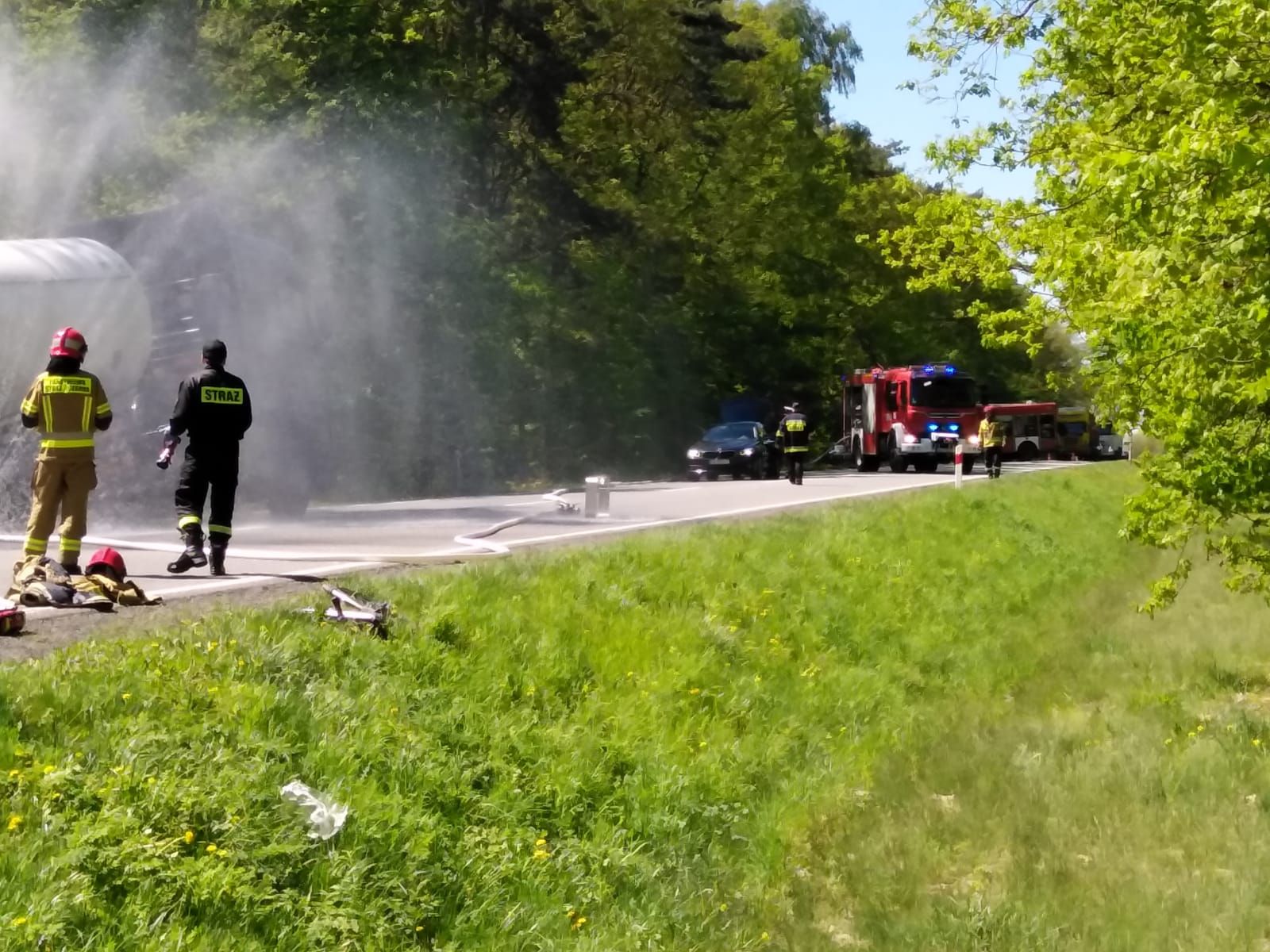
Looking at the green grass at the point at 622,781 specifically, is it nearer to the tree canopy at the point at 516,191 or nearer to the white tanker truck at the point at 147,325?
the white tanker truck at the point at 147,325

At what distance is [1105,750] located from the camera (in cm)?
1077

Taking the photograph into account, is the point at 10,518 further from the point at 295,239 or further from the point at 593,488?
the point at 295,239

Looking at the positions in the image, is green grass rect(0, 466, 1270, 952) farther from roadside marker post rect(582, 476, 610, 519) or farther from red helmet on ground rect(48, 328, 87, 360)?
roadside marker post rect(582, 476, 610, 519)

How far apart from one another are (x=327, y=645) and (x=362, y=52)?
80.4 ft

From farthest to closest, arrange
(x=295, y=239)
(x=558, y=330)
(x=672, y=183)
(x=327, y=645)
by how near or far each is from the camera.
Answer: (x=672, y=183), (x=558, y=330), (x=295, y=239), (x=327, y=645)

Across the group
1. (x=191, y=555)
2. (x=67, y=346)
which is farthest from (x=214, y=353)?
(x=191, y=555)

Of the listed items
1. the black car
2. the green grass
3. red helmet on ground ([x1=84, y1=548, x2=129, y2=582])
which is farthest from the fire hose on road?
the black car

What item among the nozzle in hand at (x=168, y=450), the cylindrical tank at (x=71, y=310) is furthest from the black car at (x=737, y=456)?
the nozzle in hand at (x=168, y=450)

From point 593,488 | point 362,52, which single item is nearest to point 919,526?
point 593,488

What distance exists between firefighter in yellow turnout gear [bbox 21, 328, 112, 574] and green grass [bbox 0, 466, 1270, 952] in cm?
210

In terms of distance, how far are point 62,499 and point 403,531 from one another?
6.96m

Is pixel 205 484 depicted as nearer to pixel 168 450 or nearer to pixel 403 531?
pixel 168 450

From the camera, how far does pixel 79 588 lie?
945 cm

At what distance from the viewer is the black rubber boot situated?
37.1 ft
